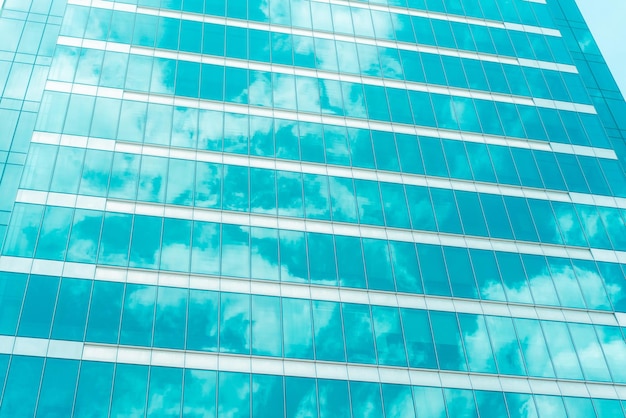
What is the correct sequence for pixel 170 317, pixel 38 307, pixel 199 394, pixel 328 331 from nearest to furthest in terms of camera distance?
pixel 199 394 < pixel 38 307 < pixel 170 317 < pixel 328 331

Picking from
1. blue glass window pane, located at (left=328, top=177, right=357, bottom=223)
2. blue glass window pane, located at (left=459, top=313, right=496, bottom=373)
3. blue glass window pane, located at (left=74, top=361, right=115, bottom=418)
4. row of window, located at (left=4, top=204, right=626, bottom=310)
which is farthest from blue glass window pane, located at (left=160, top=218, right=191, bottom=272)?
blue glass window pane, located at (left=459, top=313, right=496, bottom=373)

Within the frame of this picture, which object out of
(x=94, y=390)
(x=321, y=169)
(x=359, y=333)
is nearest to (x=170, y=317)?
(x=94, y=390)

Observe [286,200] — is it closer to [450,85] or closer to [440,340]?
[440,340]

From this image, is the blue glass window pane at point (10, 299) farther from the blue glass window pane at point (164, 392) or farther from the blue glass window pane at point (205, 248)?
the blue glass window pane at point (205, 248)

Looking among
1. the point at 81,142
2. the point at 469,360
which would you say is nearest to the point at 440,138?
the point at 469,360

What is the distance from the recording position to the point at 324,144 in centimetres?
4428

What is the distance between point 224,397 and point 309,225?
36.0 ft

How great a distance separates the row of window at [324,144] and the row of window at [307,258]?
5.52 meters

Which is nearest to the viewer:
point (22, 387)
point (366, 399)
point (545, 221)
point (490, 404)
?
point (22, 387)

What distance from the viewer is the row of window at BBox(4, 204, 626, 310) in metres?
37.1

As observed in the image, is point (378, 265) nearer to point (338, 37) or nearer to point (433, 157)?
point (433, 157)

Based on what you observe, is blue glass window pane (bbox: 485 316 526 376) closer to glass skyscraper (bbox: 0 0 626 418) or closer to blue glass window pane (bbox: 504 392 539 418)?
glass skyscraper (bbox: 0 0 626 418)

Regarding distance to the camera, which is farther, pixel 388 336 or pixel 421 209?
pixel 421 209

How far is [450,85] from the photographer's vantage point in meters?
49.4
